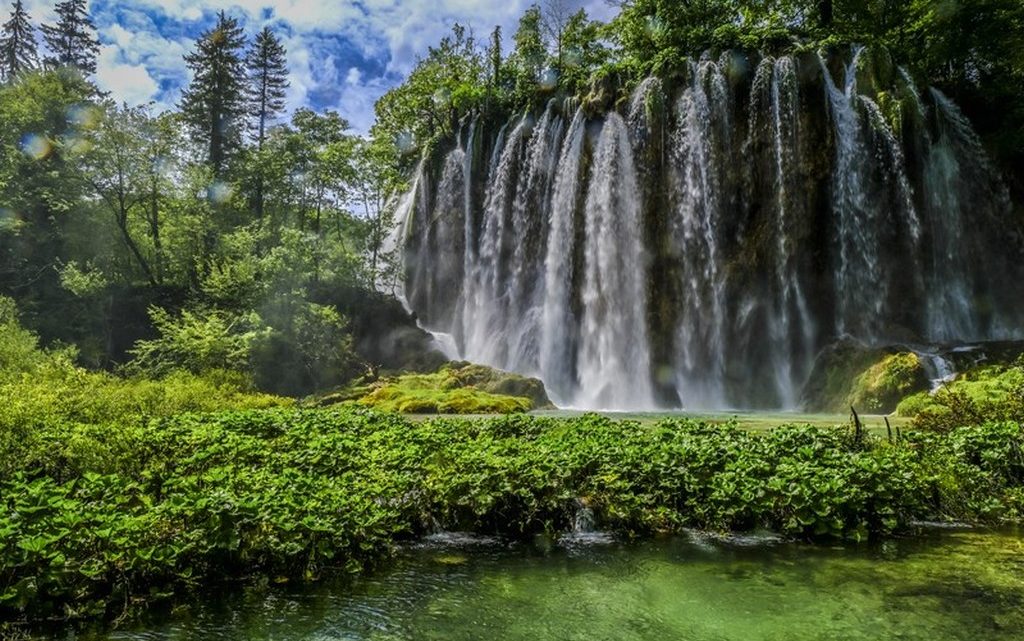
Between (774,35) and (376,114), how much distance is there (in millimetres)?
24963

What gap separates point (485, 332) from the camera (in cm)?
3022

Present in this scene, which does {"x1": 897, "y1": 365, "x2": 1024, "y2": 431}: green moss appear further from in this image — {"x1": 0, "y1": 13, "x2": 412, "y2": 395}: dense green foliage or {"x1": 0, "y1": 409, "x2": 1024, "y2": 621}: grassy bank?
{"x1": 0, "y1": 13, "x2": 412, "y2": 395}: dense green foliage

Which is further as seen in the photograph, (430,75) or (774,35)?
(430,75)

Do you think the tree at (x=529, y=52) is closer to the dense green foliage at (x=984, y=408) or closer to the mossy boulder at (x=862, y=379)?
the mossy boulder at (x=862, y=379)

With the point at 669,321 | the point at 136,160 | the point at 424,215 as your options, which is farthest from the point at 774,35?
the point at 136,160

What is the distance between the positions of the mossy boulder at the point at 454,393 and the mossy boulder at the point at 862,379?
8.30 m

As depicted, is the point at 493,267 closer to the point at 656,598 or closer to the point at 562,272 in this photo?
the point at 562,272

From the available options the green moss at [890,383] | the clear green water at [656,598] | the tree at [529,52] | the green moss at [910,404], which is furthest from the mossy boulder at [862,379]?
the tree at [529,52]

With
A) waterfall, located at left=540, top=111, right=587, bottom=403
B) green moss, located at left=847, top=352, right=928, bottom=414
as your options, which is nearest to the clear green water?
green moss, located at left=847, top=352, right=928, bottom=414

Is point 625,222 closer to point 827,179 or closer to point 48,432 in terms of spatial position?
point 827,179

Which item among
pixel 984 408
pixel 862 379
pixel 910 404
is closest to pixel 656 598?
pixel 984 408

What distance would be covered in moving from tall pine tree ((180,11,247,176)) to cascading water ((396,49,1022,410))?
27040 millimetres

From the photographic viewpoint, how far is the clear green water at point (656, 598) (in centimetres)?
353

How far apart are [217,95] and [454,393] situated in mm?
34655
